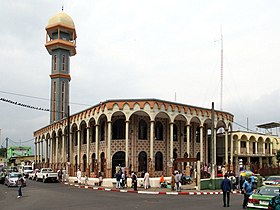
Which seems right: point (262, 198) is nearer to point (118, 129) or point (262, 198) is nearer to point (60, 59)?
point (118, 129)

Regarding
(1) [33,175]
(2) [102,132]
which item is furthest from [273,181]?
(1) [33,175]

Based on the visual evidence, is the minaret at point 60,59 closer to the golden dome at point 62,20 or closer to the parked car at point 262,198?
the golden dome at point 62,20

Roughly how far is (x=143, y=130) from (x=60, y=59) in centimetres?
2485

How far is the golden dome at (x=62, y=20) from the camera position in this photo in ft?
185

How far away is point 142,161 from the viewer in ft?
120

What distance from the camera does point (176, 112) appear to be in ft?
120

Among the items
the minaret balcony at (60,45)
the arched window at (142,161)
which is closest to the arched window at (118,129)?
the arched window at (142,161)

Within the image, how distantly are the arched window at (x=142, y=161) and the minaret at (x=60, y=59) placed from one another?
22043mm

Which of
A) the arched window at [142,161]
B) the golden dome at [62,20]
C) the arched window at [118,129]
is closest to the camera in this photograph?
the arched window at [142,161]

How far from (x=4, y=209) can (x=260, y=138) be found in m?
44.9

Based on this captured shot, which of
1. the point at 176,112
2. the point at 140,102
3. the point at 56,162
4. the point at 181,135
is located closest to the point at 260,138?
the point at 181,135

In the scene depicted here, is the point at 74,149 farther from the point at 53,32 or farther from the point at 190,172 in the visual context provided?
the point at 53,32

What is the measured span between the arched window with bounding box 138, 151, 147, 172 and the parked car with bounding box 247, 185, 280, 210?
22838mm

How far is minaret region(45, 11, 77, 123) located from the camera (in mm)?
55531
